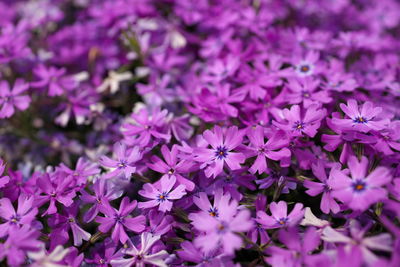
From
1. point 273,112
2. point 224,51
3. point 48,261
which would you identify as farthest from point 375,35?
point 48,261

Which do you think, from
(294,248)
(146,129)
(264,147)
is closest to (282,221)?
(294,248)

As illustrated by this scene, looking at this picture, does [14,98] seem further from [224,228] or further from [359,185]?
[359,185]

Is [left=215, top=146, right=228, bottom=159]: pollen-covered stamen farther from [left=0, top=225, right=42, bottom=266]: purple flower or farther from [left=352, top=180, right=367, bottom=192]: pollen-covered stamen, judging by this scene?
[left=0, top=225, right=42, bottom=266]: purple flower

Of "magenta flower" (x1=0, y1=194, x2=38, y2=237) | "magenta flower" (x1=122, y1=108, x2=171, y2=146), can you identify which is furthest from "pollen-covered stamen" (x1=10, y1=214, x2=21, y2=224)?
"magenta flower" (x1=122, y1=108, x2=171, y2=146)

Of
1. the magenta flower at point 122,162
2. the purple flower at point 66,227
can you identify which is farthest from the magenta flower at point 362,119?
the purple flower at point 66,227

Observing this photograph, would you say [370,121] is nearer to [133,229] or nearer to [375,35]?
[133,229]
